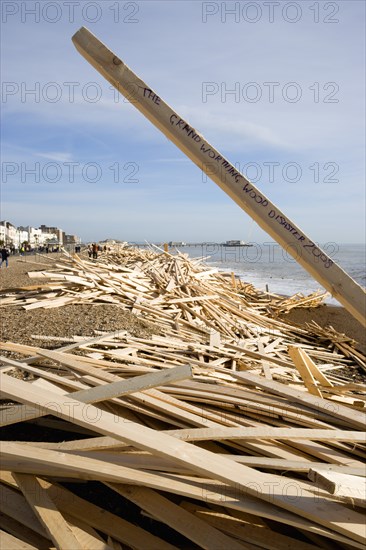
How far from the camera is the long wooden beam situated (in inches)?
69.1

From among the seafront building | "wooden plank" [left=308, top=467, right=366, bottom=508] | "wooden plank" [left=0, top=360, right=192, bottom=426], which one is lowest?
"wooden plank" [left=308, top=467, right=366, bottom=508]

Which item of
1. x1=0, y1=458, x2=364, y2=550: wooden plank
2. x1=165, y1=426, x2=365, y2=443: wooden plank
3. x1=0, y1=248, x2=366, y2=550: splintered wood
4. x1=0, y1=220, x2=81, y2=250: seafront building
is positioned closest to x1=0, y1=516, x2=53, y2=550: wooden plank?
x1=0, y1=248, x2=366, y2=550: splintered wood

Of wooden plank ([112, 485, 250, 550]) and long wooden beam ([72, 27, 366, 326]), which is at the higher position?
long wooden beam ([72, 27, 366, 326])

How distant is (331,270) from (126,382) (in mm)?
1241

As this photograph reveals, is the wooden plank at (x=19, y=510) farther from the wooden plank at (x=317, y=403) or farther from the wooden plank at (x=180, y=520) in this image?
the wooden plank at (x=317, y=403)

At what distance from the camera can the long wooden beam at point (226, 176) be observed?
5.76ft

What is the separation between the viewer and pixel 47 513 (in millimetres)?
2100

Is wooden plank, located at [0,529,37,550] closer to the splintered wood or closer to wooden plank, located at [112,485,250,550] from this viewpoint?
the splintered wood

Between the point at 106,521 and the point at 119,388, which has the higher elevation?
the point at 119,388

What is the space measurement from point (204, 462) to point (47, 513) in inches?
31.9

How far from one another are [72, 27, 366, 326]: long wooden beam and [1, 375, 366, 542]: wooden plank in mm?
895

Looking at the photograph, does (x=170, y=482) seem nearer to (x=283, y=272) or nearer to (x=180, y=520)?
(x=180, y=520)

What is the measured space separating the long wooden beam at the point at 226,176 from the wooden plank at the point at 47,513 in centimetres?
158

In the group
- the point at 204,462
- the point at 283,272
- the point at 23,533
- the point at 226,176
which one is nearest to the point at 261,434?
the point at 204,462
